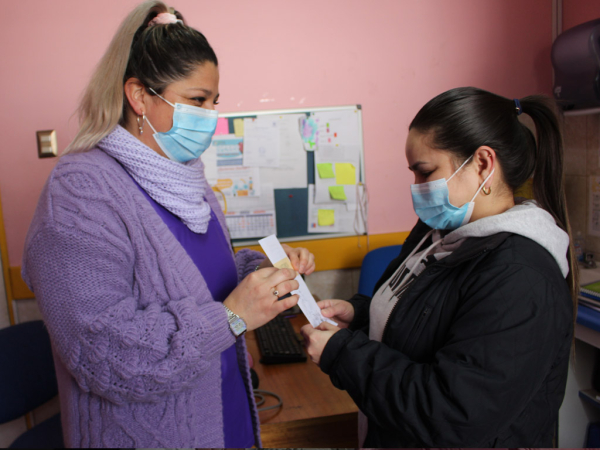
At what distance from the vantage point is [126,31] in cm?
109

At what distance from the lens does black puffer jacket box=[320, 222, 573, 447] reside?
823mm

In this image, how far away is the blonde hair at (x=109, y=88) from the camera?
1.06 metres

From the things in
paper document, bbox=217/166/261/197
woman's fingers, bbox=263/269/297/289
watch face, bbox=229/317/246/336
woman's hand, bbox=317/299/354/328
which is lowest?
woman's hand, bbox=317/299/354/328

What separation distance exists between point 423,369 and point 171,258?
0.62m

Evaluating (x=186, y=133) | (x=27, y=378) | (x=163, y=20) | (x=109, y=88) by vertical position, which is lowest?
(x=27, y=378)

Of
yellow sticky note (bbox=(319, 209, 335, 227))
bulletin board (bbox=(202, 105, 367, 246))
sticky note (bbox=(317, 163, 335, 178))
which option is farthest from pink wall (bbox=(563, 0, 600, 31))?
yellow sticky note (bbox=(319, 209, 335, 227))

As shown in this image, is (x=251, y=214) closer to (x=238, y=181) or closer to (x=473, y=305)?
(x=238, y=181)

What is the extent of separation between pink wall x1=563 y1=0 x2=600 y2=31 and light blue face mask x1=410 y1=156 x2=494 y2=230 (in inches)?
85.3

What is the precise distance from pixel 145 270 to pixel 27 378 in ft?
4.47

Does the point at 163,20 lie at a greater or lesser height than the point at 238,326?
greater

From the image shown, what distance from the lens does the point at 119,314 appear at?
2.78 feet

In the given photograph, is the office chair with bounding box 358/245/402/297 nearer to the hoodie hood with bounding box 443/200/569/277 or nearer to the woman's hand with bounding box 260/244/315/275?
the woman's hand with bounding box 260/244/315/275

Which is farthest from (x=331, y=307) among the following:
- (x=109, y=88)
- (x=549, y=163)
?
(x=109, y=88)

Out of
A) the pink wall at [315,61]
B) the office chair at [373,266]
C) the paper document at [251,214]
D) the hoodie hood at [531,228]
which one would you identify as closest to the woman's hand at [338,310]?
the hoodie hood at [531,228]
